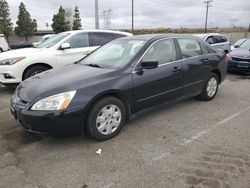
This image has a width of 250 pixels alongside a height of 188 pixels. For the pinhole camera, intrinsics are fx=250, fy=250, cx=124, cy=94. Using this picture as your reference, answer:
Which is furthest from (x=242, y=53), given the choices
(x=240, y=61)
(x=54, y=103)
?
(x=54, y=103)

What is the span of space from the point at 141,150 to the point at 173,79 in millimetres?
1688

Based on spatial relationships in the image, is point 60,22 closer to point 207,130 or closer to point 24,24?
point 24,24

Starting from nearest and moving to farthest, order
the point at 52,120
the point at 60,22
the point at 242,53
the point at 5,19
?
the point at 52,120, the point at 242,53, the point at 5,19, the point at 60,22

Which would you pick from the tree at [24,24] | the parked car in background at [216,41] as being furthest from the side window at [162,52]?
the tree at [24,24]

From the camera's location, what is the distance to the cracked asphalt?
2814 millimetres

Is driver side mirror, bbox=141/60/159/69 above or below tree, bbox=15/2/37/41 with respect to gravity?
below

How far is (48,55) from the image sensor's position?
270 inches

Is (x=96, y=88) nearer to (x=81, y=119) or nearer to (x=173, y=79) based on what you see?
(x=81, y=119)

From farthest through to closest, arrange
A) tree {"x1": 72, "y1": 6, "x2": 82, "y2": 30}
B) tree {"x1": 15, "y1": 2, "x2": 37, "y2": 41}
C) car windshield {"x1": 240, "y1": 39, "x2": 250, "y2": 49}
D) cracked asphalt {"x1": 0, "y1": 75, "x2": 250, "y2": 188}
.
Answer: tree {"x1": 72, "y1": 6, "x2": 82, "y2": 30}
tree {"x1": 15, "y1": 2, "x2": 37, "y2": 41}
car windshield {"x1": 240, "y1": 39, "x2": 250, "y2": 49}
cracked asphalt {"x1": 0, "y1": 75, "x2": 250, "y2": 188}

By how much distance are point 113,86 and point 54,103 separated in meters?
0.89

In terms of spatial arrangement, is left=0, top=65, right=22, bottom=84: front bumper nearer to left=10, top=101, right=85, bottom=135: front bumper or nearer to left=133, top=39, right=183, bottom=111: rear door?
left=10, top=101, right=85, bottom=135: front bumper

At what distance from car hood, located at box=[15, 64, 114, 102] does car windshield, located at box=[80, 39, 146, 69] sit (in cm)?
26

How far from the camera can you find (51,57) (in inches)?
271

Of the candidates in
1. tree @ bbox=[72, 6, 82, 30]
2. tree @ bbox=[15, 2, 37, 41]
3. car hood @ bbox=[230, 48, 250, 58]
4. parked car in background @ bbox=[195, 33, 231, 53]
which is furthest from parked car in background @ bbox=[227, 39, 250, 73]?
tree @ bbox=[72, 6, 82, 30]
